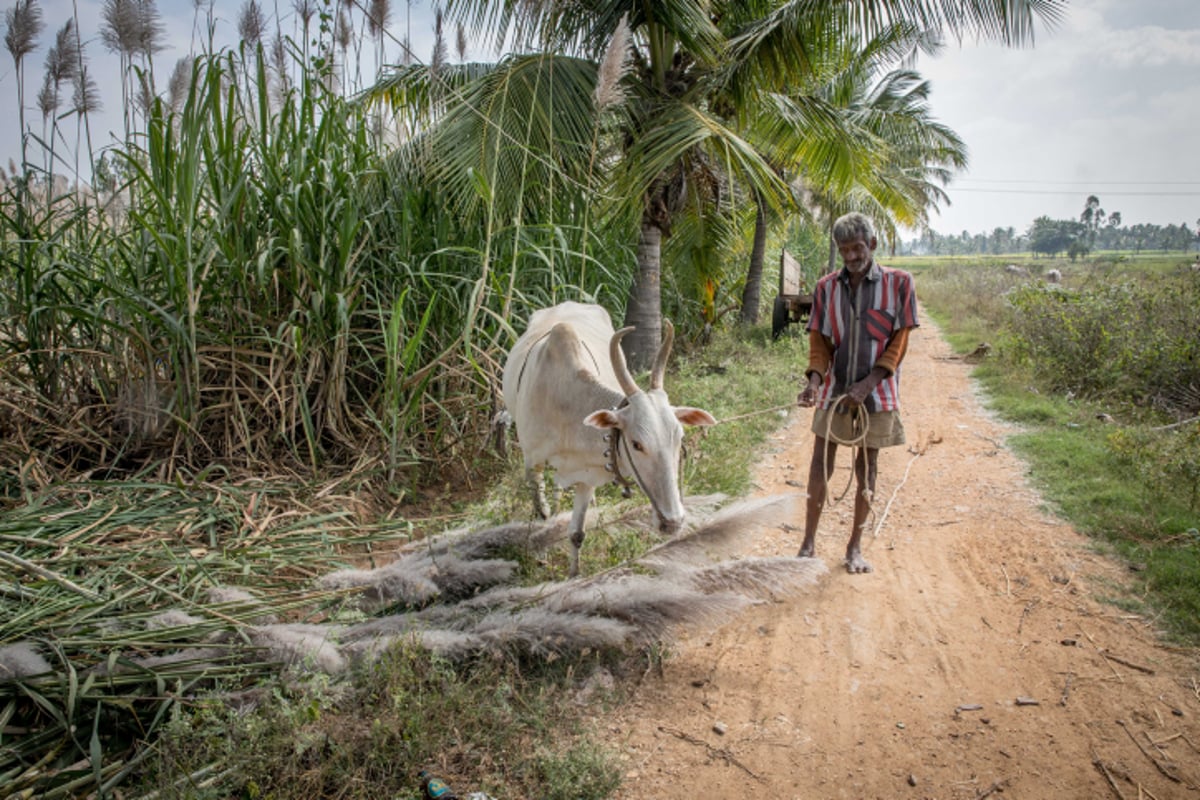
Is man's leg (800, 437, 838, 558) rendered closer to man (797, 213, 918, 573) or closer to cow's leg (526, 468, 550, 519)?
man (797, 213, 918, 573)

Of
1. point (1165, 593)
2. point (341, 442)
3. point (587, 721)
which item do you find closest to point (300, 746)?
point (587, 721)

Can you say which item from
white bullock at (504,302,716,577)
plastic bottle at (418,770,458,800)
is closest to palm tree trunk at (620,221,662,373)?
white bullock at (504,302,716,577)

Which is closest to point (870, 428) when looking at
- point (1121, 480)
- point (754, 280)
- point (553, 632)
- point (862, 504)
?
point (862, 504)

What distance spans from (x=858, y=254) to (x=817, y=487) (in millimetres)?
1283

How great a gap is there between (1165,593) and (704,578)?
7.94ft

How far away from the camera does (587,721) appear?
2492 mm

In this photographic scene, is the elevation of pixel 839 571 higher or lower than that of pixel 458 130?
lower

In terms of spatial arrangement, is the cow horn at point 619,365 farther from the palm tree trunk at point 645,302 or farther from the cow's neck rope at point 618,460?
the palm tree trunk at point 645,302

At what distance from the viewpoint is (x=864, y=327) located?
343cm

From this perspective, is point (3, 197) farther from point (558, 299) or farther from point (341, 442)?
point (558, 299)

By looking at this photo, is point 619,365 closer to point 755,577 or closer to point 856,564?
point 755,577

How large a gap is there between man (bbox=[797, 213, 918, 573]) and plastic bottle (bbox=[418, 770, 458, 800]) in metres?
2.34

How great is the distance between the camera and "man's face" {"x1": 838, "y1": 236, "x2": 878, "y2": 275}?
327 cm

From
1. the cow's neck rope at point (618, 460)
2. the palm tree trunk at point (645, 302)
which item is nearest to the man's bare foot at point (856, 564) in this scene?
the cow's neck rope at point (618, 460)
